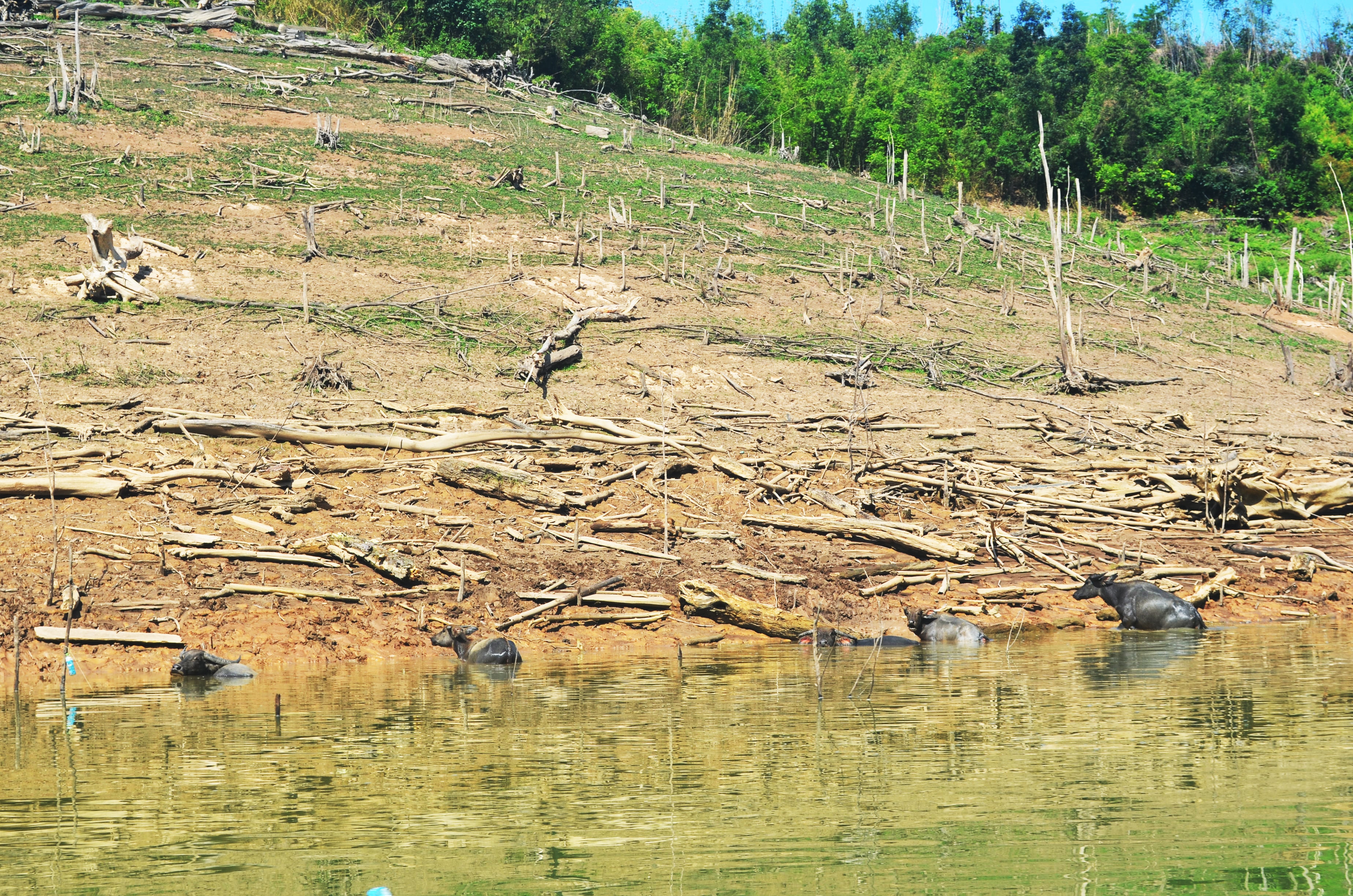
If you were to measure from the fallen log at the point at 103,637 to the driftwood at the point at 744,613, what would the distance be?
4463 mm

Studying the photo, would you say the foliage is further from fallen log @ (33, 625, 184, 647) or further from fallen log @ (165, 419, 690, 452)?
fallen log @ (33, 625, 184, 647)

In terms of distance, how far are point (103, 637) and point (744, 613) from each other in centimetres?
543

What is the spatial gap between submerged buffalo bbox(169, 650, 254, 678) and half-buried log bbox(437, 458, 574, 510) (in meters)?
4.21

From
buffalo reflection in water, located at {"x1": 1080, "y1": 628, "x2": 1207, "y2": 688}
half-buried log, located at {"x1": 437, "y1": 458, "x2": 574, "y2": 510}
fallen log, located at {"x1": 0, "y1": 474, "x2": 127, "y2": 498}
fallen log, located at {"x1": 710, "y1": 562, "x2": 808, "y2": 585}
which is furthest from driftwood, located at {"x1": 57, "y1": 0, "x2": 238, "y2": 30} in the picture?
buffalo reflection in water, located at {"x1": 1080, "y1": 628, "x2": 1207, "y2": 688}

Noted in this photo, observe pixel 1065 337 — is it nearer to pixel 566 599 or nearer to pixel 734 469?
pixel 734 469

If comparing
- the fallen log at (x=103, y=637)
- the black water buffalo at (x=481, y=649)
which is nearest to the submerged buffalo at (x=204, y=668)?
the fallen log at (x=103, y=637)

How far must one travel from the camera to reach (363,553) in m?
11.9

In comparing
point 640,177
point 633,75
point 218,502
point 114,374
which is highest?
point 633,75

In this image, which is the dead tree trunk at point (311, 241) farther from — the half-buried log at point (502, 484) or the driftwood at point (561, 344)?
the half-buried log at point (502, 484)

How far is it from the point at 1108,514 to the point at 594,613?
6.80 meters

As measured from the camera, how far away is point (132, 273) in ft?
69.5

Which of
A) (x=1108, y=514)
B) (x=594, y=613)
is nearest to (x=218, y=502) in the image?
(x=594, y=613)

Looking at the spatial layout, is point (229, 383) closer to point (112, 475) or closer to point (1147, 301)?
point (112, 475)

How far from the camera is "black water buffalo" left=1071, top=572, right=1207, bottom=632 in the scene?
1205 cm
